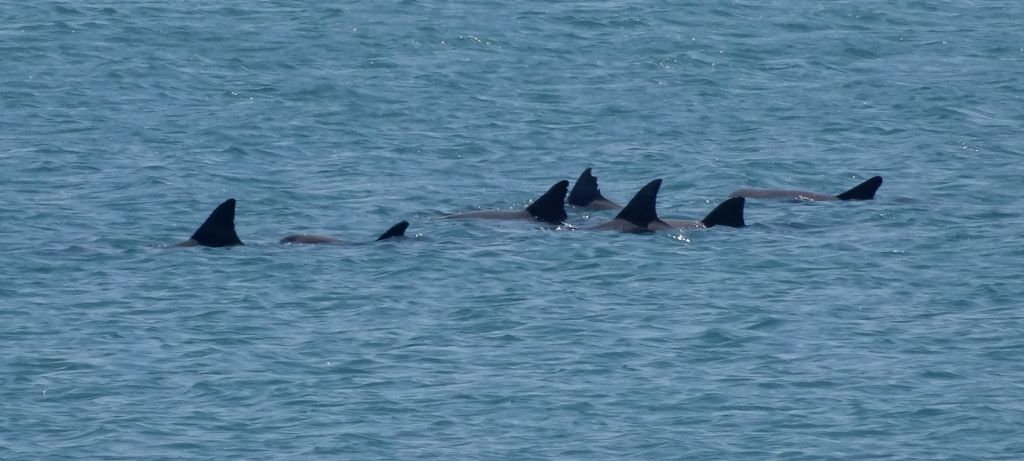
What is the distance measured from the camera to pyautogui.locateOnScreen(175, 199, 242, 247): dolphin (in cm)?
2317

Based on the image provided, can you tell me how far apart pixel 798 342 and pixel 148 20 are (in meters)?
25.9

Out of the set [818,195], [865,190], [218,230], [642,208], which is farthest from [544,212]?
[865,190]

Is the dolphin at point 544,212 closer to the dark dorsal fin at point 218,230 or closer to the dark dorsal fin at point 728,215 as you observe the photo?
the dark dorsal fin at point 728,215

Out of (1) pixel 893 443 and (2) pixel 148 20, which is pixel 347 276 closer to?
(1) pixel 893 443

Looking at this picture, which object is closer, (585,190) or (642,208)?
(642,208)

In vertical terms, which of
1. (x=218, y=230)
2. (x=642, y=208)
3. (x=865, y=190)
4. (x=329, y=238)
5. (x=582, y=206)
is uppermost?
(x=642, y=208)

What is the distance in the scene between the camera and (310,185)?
27.7 metres

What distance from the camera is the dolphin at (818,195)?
1043 inches

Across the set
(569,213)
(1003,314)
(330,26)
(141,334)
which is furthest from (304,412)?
(330,26)

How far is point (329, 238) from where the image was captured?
77.6 feet

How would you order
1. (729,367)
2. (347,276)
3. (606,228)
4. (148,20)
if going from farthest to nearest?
(148,20)
(606,228)
(347,276)
(729,367)

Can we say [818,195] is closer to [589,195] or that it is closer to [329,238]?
[589,195]

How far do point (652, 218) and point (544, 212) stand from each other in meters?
1.57

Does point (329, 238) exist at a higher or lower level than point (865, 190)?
lower
